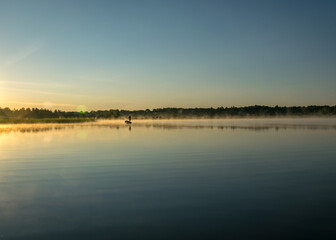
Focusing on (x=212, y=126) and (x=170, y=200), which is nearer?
(x=170, y=200)

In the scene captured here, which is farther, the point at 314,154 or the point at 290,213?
the point at 314,154

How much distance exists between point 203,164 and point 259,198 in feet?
30.8

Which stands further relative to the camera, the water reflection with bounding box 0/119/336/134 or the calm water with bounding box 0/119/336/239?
the water reflection with bounding box 0/119/336/134

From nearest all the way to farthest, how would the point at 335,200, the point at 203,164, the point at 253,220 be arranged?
the point at 253,220
the point at 335,200
the point at 203,164

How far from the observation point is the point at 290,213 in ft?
35.4

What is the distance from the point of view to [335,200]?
12344 mm

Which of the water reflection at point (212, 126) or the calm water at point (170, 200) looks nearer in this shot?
the calm water at point (170, 200)

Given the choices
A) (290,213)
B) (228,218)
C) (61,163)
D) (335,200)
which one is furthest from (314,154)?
(61,163)

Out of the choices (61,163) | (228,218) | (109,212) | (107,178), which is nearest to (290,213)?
(228,218)

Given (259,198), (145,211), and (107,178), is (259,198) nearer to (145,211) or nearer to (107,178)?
(145,211)

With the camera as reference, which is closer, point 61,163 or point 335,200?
point 335,200

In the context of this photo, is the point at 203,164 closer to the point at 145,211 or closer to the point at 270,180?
the point at 270,180

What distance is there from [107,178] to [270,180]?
9249 millimetres

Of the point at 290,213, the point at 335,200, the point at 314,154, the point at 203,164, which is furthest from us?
the point at 314,154
